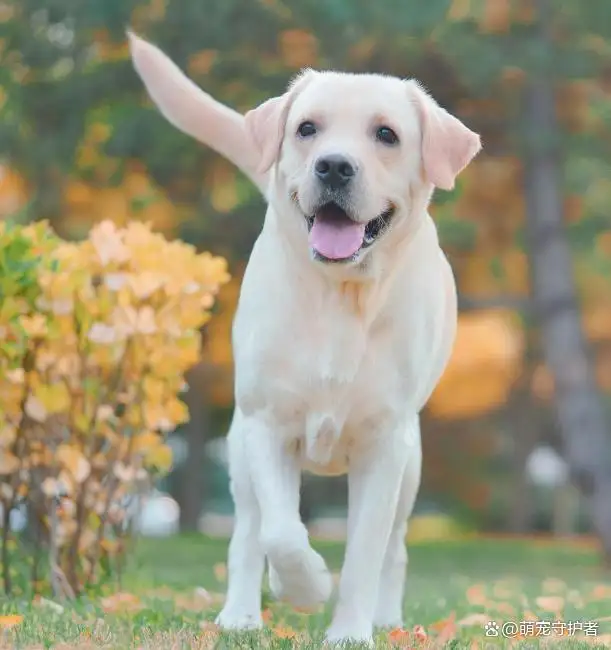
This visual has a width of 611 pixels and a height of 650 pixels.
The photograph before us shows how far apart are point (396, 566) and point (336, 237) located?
4.82 ft

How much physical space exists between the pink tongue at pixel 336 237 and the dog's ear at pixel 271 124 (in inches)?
11.7

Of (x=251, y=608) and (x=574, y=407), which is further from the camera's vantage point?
(x=574, y=407)

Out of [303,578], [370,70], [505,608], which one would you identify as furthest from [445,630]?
[370,70]

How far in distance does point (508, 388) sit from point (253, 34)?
936cm

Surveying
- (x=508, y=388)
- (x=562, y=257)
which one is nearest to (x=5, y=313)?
(x=562, y=257)

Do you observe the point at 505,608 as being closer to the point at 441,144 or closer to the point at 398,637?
the point at 398,637

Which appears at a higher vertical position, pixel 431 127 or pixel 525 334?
pixel 525 334

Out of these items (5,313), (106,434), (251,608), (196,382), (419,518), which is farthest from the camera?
(419,518)

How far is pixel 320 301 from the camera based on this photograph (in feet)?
12.6

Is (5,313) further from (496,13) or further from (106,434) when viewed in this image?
(496,13)

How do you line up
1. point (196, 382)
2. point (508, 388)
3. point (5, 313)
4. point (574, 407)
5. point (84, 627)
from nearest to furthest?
point (84, 627) → point (5, 313) → point (574, 407) → point (196, 382) → point (508, 388)

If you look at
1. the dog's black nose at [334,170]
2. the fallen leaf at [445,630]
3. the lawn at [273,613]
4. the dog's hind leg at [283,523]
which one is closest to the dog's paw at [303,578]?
the dog's hind leg at [283,523]

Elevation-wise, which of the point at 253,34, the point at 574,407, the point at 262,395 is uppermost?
the point at 253,34

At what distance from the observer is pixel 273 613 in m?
4.73
